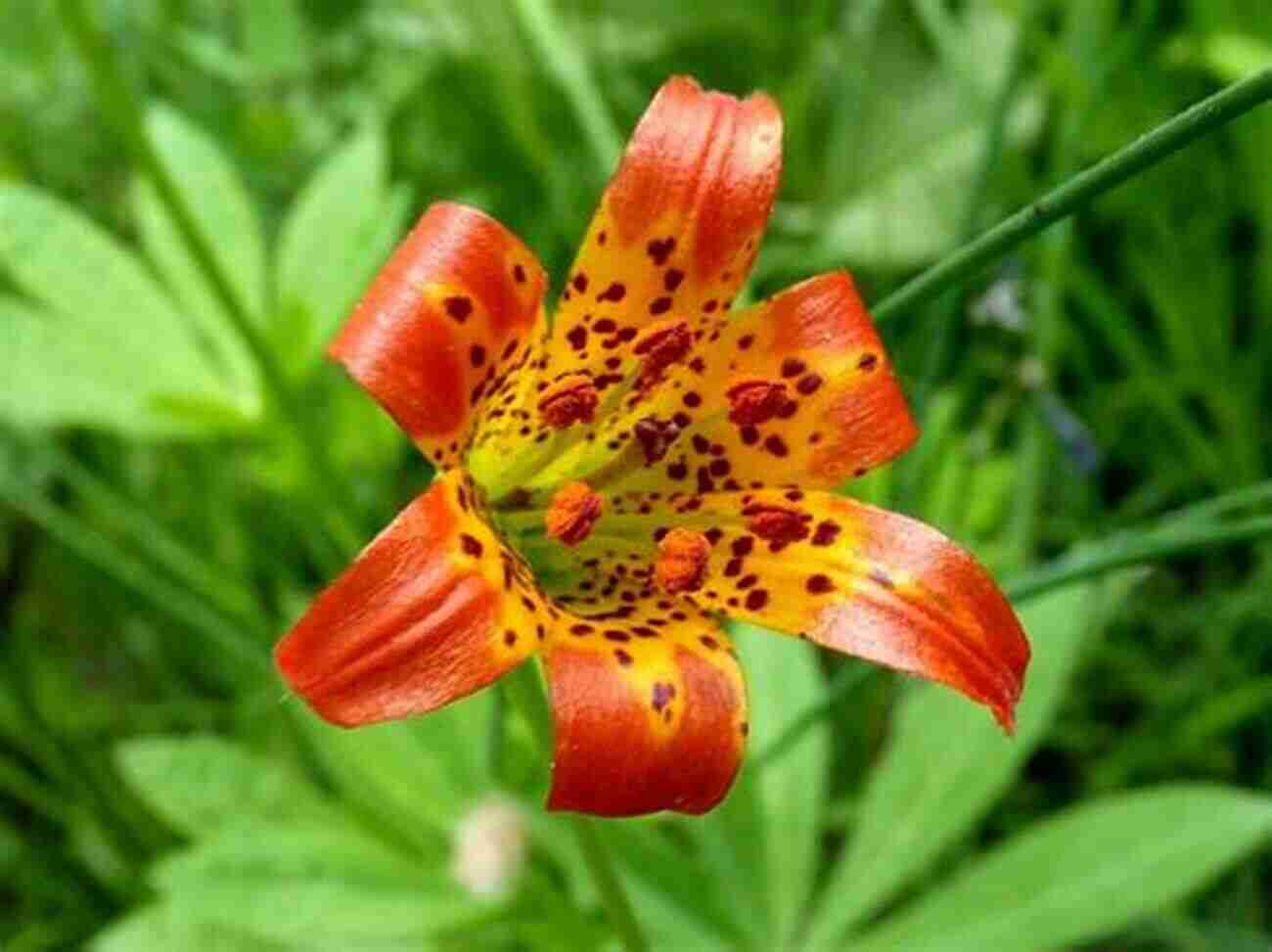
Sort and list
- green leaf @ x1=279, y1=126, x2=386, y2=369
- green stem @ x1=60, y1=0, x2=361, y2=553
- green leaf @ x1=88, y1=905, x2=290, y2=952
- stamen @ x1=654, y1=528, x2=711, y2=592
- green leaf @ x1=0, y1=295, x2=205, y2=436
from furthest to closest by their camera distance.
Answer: green leaf @ x1=279, y1=126, x2=386, y2=369 < green leaf @ x1=0, y1=295, x2=205, y2=436 < green leaf @ x1=88, y1=905, x2=290, y2=952 < green stem @ x1=60, y1=0, x2=361, y2=553 < stamen @ x1=654, y1=528, x2=711, y2=592

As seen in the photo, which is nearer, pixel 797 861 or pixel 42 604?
pixel 797 861

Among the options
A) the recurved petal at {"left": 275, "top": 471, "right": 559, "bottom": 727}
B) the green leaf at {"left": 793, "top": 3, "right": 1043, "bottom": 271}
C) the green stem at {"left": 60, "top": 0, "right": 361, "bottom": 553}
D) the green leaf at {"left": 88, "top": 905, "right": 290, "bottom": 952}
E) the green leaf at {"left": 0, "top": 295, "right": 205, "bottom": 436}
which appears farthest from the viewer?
the green leaf at {"left": 793, "top": 3, "right": 1043, "bottom": 271}

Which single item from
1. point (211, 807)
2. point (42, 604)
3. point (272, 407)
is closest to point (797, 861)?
point (211, 807)

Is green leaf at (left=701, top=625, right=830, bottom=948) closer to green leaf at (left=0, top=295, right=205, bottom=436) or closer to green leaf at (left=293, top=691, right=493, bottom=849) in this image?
green leaf at (left=293, top=691, right=493, bottom=849)

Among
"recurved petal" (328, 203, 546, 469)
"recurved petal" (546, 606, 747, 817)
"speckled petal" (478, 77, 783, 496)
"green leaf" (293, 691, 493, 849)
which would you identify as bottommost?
"green leaf" (293, 691, 493, 849)

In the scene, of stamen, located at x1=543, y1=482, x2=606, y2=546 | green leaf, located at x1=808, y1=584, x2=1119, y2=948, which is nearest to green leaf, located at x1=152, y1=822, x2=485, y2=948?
green leaf, located at x1=808, y1=584, x2=1119, y2=948

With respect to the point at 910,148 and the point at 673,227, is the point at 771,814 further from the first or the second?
the point at 910,148

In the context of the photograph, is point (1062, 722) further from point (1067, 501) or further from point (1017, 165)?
point (1017, 165)
